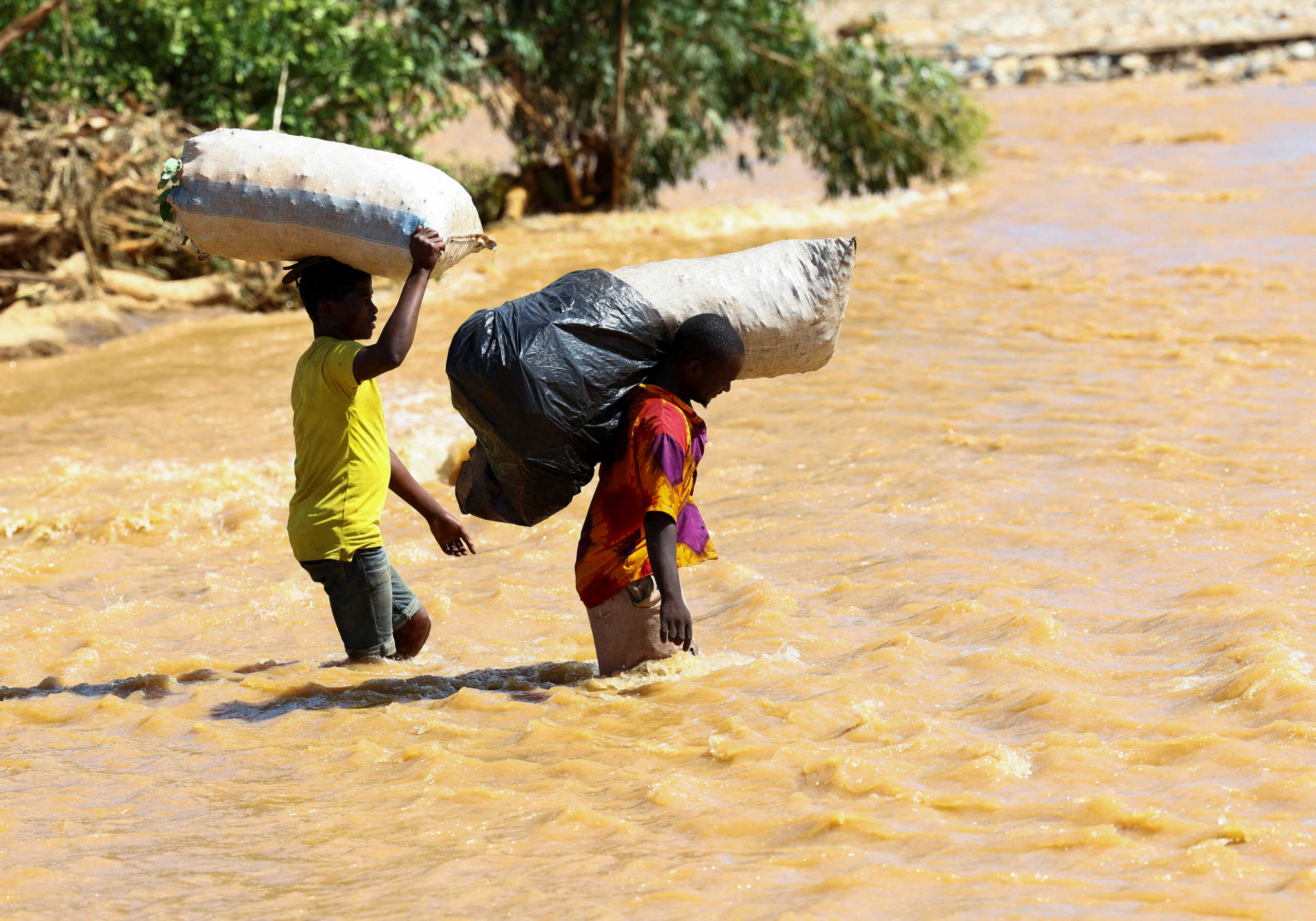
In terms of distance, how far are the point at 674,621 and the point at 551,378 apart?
2.37 ft

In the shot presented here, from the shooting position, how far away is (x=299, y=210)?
375 cm

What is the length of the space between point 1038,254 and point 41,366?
8.58 meters

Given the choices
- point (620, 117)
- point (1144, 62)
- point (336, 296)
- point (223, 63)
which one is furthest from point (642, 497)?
point (1144, 62)

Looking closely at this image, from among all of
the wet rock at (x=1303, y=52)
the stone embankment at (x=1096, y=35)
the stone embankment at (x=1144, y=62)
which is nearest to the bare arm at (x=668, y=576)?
the stone embankment at (x=1096, y=35)

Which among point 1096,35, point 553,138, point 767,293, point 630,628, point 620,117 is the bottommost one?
point 630,628

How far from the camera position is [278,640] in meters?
4.93

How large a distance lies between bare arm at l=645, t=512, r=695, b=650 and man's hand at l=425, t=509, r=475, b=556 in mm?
750

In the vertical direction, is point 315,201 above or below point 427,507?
above

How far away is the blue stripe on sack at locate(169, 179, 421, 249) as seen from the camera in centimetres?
369

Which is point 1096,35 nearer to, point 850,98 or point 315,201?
point 850,98

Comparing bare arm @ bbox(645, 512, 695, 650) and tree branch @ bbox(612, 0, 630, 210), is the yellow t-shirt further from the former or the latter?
tree branch @ bbox(612, 0, 630, 210)

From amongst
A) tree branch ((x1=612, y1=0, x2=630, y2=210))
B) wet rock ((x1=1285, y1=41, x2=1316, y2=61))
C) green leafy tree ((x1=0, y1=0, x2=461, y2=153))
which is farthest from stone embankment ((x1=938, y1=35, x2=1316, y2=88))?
green leafy tree ((x1=0, y1=0, x2=461, y2=153))

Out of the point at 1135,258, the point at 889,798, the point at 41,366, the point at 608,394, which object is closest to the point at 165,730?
the point at 608,394

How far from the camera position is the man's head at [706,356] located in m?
3.61
